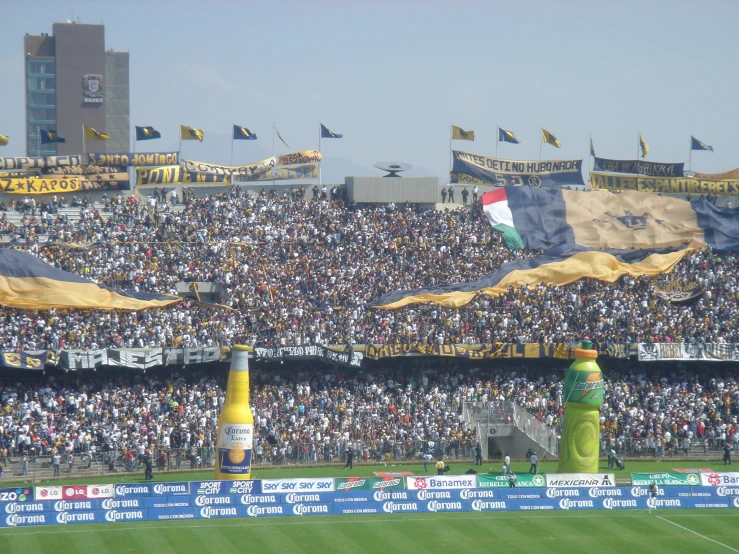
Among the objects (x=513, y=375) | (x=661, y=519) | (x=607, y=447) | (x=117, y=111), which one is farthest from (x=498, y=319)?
(x=117, y=111)

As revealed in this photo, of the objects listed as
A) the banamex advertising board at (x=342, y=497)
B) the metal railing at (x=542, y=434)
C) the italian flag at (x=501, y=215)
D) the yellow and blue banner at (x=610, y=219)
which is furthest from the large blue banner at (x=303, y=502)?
the yellow and blue banner at (x=610, y=219)

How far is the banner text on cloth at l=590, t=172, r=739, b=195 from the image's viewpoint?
63.7m

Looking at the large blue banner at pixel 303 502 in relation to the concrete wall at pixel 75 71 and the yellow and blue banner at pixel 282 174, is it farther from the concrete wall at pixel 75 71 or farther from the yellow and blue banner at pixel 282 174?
the concrete wall at pixel 75 71

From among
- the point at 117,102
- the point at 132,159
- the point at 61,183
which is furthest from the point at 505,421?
the point at 117,102

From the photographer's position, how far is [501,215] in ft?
193

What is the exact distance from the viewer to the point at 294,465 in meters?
Result: 43.7

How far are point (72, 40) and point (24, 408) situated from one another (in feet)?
276

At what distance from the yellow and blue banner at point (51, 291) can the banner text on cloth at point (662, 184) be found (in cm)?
2939

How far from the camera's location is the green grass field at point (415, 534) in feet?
99.9

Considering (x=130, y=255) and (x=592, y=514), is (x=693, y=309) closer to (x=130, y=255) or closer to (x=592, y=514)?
(x=592, y=514)

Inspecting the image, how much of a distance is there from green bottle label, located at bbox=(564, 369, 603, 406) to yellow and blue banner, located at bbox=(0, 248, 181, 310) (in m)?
19.5

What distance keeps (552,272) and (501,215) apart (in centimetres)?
708

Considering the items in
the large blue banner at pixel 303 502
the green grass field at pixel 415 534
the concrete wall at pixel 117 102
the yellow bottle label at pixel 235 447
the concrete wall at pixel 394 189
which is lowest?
the green grass field at pixel 415 534

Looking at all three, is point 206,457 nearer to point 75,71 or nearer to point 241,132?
point 241,132
